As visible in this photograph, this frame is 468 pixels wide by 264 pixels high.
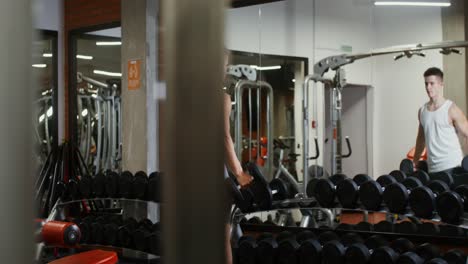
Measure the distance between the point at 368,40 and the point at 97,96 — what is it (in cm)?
320

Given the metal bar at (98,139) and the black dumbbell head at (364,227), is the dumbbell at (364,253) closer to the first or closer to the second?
the black dumbbell head at (364,227)

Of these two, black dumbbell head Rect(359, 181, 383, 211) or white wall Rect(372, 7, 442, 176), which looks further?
white wall Rect(372, 7, 442, 176)

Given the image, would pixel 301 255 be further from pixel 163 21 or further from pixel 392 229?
pixel 163 21

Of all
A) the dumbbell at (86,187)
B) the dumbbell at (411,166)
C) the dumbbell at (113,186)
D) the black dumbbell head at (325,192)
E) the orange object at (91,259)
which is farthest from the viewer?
the dumbbell at (411,166)

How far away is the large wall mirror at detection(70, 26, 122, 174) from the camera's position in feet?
20.6

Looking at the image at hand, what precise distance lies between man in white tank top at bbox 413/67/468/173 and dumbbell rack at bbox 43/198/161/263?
2093 millimetres

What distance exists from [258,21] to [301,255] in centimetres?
385

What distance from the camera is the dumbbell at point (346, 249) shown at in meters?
2.54

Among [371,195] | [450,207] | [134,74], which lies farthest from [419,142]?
[134,74]

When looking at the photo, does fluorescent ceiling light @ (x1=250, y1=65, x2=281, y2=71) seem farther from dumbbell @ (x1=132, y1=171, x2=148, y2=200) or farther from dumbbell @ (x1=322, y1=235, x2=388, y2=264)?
dumbbell @ (x1=322, y1=235, x2=388, y2=264)

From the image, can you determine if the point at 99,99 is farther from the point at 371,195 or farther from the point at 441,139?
the point at 371,195

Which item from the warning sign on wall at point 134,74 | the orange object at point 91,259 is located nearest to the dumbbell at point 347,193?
the orange object at point 91,259

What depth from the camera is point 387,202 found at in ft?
9.05

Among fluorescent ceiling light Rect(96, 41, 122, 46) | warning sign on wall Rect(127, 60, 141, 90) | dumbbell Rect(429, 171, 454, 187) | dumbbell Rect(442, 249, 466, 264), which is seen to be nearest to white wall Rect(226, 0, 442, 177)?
warning sign on wall Rect(127, 60, 141, 90)
